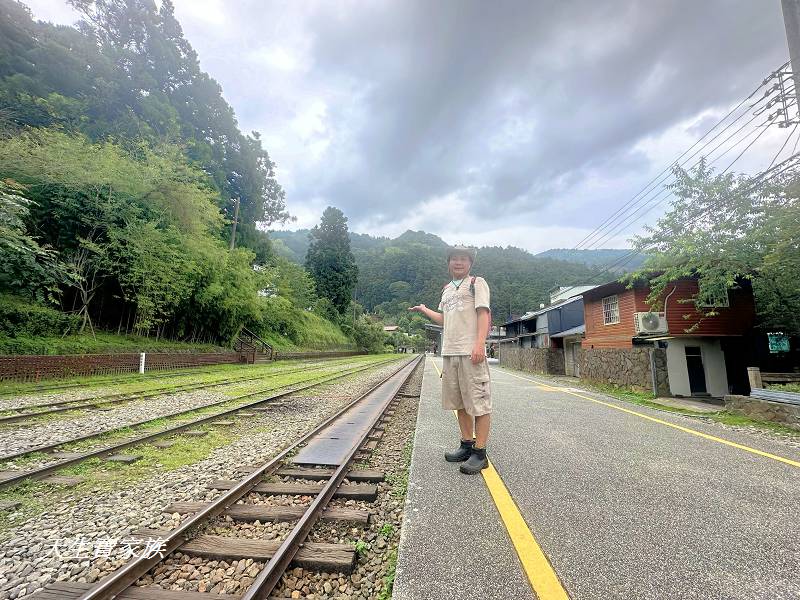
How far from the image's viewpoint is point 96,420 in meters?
6.17

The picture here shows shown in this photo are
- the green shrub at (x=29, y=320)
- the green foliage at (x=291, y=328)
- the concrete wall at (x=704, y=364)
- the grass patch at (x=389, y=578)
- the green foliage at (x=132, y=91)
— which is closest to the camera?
the grass patch at (x=389, y=578)

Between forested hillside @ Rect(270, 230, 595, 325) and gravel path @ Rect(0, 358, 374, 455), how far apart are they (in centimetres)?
4418

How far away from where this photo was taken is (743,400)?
730 cm

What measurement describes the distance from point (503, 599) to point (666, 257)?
13741mm

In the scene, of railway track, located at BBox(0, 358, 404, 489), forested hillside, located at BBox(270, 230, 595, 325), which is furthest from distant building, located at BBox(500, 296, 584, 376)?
railway track, located at BBox(0, 358, 404, 489)

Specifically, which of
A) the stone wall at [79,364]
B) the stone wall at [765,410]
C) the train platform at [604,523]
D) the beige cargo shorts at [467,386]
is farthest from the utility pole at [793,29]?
the stone wall at [79,364]

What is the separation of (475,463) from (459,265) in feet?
6.18

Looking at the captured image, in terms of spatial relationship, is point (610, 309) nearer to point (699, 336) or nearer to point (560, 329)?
point (699, 336)

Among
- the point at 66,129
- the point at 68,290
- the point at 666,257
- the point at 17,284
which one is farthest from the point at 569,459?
the point at 66,129

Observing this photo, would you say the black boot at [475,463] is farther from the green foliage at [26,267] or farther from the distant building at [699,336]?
the distant building at [699,336]

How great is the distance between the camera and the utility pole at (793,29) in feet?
21.3

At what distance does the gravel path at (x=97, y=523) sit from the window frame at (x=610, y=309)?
16.4 meters

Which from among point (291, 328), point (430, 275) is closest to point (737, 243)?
point (291, 328)

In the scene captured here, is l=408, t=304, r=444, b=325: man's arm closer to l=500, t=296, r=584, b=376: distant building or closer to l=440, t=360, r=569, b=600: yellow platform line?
l=440, t=360, r=569, b=600: yellow platform line
